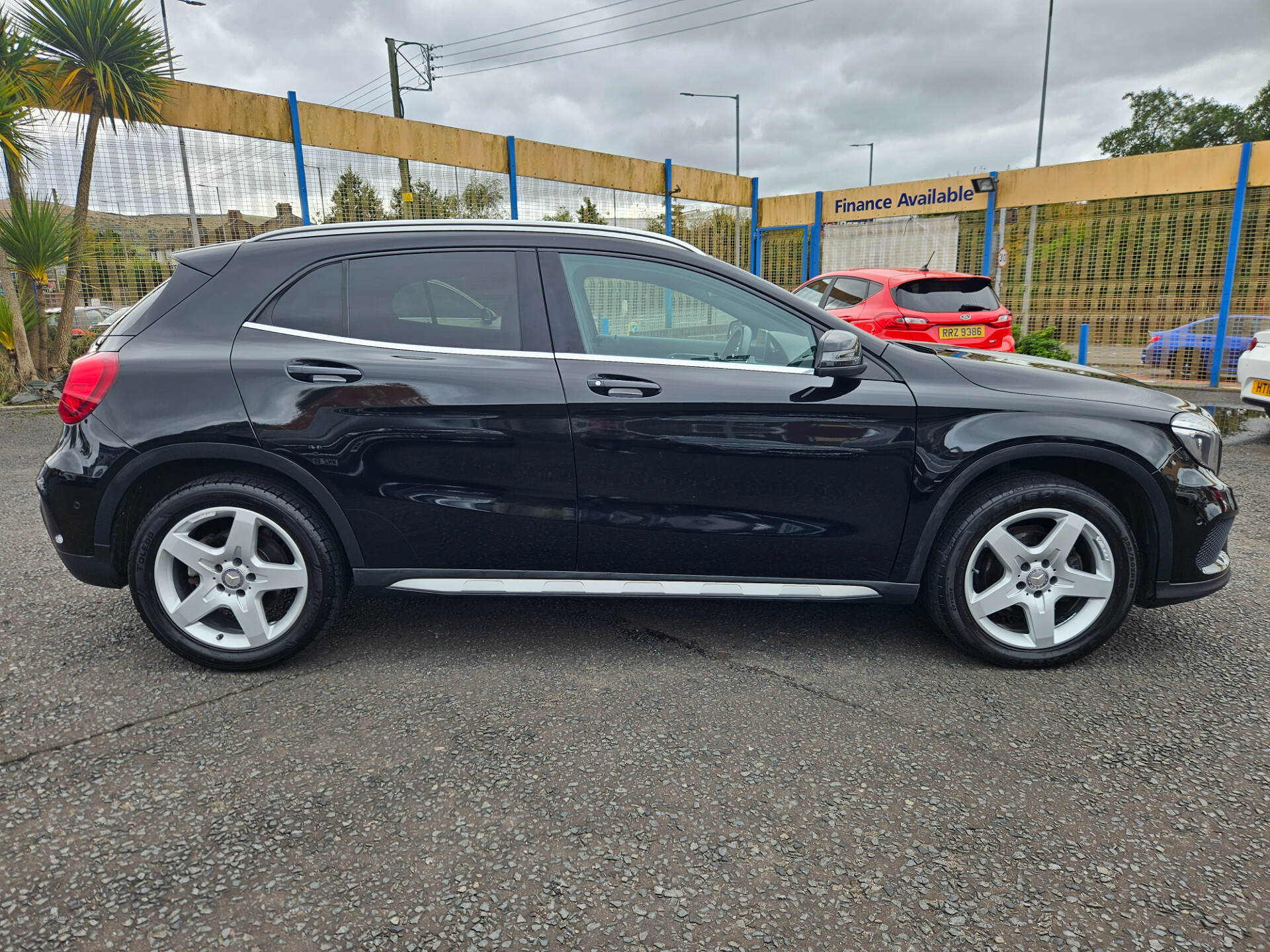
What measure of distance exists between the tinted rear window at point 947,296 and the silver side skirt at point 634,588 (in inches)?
248

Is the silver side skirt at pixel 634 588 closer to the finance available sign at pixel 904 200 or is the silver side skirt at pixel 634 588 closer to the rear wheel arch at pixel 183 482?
the rear wheel arch at pixel 183 482

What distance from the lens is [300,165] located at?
1103cm

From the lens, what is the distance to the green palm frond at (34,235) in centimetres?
948

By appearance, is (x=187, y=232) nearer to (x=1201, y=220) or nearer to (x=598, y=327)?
(x=598, y=327)

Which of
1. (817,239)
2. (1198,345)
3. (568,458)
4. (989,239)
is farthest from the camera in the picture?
(817,239)

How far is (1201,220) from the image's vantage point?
1201 cm

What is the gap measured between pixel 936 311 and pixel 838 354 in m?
6.31

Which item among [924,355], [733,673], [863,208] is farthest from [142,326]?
[863,208]

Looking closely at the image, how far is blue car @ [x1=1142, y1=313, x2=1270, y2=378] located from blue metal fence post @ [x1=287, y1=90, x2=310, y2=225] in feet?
41.4

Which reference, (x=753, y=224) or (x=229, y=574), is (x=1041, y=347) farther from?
(x=229, y=574)

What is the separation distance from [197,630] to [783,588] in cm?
228

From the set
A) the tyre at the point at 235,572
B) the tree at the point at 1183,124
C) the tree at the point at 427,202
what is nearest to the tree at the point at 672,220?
the tree at the point at 427,202

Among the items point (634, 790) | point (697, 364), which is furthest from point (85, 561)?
point (697, 364)

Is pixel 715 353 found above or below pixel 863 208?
below
